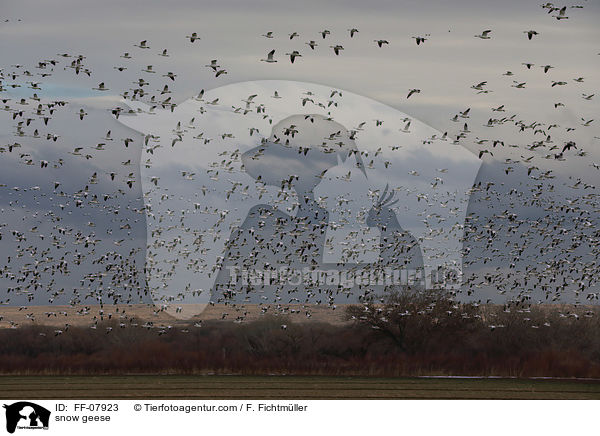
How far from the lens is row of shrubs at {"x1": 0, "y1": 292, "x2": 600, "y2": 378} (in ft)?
278

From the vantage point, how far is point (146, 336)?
3607 inches

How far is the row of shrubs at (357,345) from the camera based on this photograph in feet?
278

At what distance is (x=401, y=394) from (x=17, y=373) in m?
33.1

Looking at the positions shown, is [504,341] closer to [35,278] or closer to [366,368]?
[366,368]
